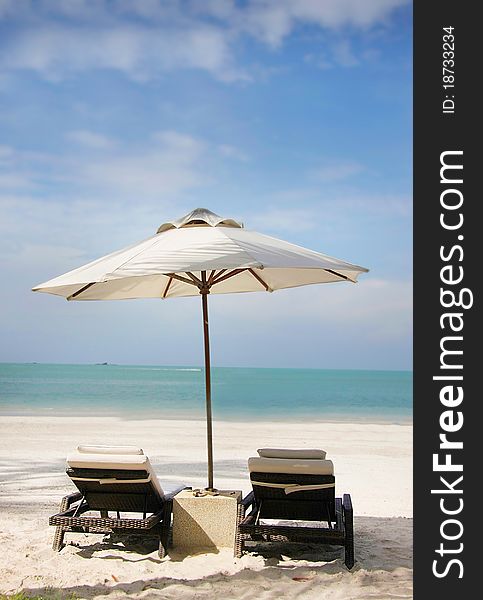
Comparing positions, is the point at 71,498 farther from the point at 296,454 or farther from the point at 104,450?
the point at 296,454

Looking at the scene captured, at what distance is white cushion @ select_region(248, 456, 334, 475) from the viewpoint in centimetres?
444

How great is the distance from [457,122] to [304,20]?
7.73 metres

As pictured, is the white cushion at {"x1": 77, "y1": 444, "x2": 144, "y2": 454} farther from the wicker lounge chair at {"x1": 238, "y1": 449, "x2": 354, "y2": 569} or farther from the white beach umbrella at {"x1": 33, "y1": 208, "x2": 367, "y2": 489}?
the wicker lounge chair at {"x1": 238, "y1": 449, "x2": 354, "y2": 569}

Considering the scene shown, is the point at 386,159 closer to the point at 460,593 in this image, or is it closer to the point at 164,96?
the point at 164,96

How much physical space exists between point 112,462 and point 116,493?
30cm

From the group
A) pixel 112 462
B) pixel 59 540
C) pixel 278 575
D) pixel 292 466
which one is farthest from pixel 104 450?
pixel 278 575

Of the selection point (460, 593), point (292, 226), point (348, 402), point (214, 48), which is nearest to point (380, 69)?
point (292, 226)

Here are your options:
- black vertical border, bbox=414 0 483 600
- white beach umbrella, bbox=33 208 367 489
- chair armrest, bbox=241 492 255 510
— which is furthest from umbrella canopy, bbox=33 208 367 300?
chair armrest, bbox=241 492 255 510

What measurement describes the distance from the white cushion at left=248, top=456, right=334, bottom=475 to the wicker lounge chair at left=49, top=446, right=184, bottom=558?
73 cm

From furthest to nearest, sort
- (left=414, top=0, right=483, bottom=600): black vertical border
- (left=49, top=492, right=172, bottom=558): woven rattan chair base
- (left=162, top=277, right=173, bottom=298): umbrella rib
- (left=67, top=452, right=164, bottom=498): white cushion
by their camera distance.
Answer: (left=162, top=277, right=173, bottom=298): umbrella rib → (left=49, top=492, right=172, bottom=558): woven rattan chair base → (left=67, top=452, right=164, bottom=498): white cushion → (left=414, top=0, right=483, bottom=600): black vertical border

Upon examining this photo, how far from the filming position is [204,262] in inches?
170

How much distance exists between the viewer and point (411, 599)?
151 inches

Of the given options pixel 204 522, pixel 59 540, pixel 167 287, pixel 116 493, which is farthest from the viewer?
pixel 167 287

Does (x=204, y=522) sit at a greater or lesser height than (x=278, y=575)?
greater
